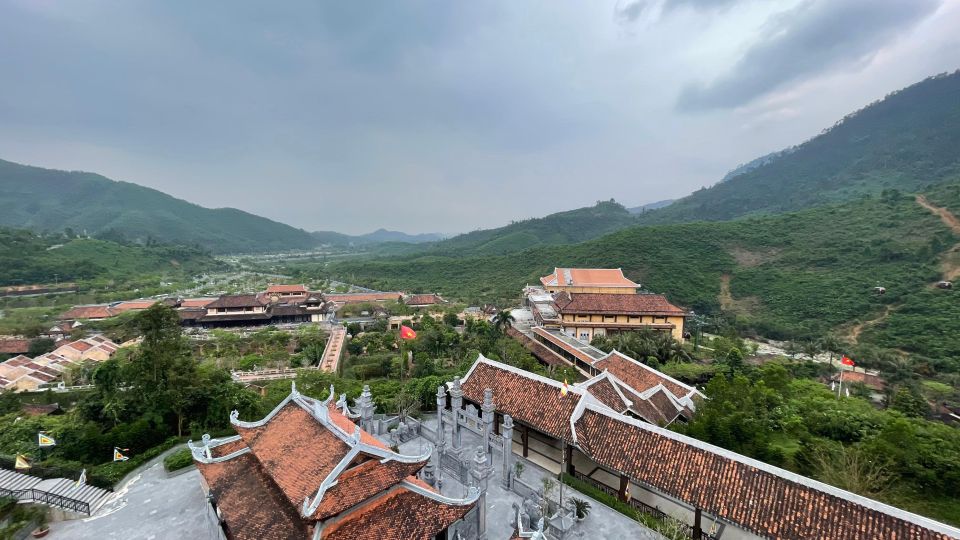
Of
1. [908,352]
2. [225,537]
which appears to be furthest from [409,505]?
[908,352]

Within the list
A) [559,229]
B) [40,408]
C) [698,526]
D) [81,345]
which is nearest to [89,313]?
[81,345]

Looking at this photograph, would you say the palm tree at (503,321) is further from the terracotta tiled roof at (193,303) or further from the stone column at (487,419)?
the terracotta tiled roof at (193,303)

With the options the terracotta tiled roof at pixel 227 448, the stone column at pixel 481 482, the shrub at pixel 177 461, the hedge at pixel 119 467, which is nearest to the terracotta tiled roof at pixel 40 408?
the hedge at pixel 119 467

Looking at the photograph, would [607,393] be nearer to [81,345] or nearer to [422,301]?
[422,301]

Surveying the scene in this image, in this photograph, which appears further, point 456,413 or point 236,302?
point 236,302

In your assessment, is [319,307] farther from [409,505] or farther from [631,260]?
[409,505]

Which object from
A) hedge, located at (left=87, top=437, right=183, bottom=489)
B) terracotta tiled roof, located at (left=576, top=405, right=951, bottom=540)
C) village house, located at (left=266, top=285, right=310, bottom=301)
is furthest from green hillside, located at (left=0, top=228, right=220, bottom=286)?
terracotta tiled roof, located at (left=576, top=405, right=951, bottom=540)

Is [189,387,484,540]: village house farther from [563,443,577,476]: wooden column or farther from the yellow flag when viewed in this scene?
the yellow flag
